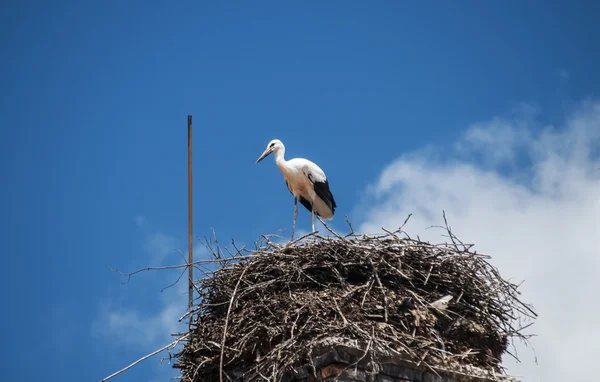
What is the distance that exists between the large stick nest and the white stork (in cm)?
351

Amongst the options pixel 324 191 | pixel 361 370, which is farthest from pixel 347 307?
pixel 324 191

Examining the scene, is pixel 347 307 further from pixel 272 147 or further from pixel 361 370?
pixel 272 147

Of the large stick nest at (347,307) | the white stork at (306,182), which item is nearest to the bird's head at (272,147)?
the white stork at (306,182)

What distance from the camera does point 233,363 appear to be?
7605mm

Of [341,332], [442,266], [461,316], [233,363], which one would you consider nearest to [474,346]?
[461,316]

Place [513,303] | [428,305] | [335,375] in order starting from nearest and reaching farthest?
[335,375]
[428,305]
[513,303]

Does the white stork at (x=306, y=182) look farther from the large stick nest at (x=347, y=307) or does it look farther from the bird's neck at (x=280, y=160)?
the large stick nest at (x=347, y=307)

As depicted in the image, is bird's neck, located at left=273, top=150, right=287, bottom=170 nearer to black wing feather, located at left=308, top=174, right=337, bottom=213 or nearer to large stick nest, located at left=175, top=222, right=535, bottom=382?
black wing feather, located at left=308, top=174, right=337, bottom=213

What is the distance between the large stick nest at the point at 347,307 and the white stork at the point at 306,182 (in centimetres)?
351

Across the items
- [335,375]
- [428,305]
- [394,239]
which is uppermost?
[394,239]

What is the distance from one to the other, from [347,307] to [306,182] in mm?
4550

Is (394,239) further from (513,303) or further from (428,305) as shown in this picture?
(513,303)

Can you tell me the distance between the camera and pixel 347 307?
720 centimetres

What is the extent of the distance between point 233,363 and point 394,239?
1888 millimetres
